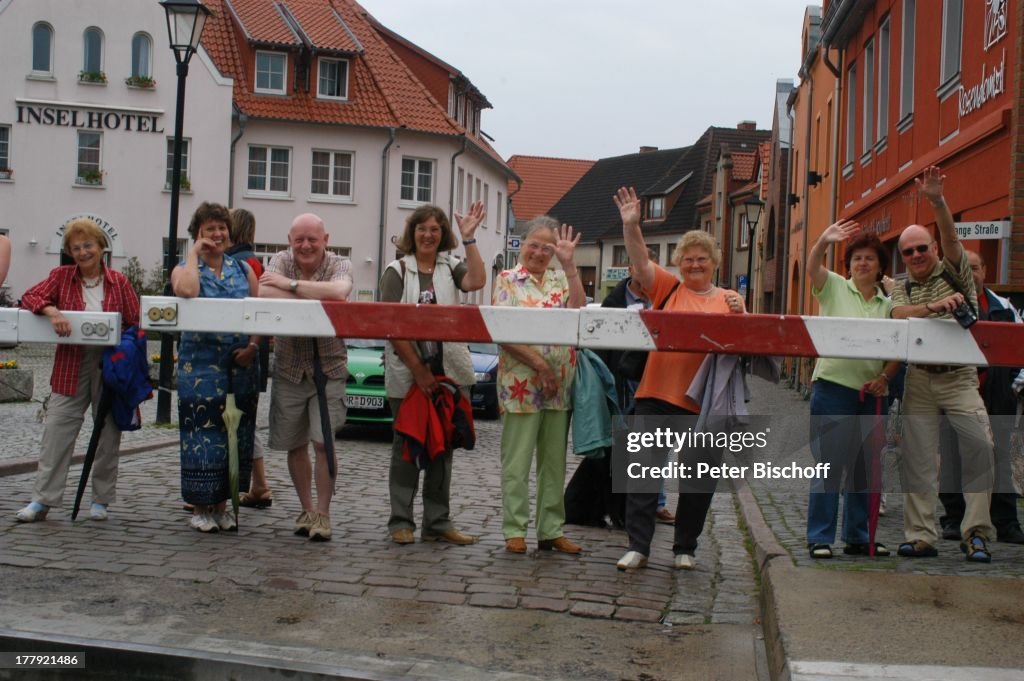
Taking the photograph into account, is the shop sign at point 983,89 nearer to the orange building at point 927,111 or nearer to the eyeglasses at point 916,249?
the orange building at point 927,111

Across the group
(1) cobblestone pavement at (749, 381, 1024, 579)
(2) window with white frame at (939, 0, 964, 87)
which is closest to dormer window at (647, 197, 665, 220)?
(2) window with white frame at (939, 0, 964, 87)

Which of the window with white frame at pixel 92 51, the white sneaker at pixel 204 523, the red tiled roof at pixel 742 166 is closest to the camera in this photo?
the white sneaker at pixel 204 523

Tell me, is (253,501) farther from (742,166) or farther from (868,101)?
(742,166)

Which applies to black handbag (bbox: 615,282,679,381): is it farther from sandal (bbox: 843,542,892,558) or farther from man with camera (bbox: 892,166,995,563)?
sandal (bbox: 843,542,892,558)

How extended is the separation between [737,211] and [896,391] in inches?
2334

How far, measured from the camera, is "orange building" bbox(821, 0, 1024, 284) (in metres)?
12.2

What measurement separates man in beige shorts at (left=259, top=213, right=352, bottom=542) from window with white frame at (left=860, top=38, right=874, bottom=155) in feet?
55.4

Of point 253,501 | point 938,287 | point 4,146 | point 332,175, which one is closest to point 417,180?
point 332,175

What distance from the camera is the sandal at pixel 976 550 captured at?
22.6 feet

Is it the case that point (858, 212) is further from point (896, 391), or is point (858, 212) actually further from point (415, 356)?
point (415, 356)

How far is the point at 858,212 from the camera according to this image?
2303 centimetres

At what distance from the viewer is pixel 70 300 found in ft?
24.0

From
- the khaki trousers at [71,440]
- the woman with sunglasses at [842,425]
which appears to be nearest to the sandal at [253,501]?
the khaki trousers at [71,440]

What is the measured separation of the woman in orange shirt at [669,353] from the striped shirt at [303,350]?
1.73 m
